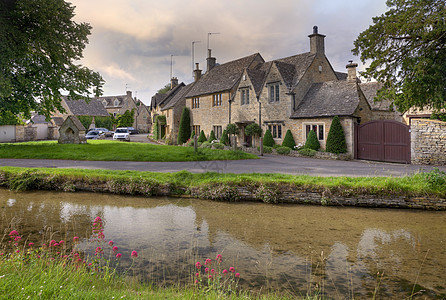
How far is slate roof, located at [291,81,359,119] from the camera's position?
27422 mm

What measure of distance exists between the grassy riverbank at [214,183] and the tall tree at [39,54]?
10093 millimetres

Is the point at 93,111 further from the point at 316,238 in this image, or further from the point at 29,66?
the point at 316,238

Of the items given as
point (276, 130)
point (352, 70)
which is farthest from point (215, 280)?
point (276, 130)

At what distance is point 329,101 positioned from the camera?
29.4 metres

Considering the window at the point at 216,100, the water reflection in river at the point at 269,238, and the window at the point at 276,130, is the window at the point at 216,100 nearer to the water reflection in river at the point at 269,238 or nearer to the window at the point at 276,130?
the window at the point at 276,130

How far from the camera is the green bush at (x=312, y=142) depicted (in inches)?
1124

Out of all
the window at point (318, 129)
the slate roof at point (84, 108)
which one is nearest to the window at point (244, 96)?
the window at point (318, 129)

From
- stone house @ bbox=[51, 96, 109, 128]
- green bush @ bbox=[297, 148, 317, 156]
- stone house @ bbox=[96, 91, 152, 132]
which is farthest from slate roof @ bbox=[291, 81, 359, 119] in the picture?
stone house @ bbox=[96, 91, 152, 132]

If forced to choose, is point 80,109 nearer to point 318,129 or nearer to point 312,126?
point 312,126

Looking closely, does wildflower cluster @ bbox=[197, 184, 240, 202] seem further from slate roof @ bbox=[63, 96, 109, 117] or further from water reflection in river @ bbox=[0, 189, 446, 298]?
slate roof @ bbox=[63, 96, 109, 117]

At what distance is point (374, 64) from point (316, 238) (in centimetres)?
957

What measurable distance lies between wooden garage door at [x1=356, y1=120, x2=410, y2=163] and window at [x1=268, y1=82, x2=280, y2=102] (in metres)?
9.76

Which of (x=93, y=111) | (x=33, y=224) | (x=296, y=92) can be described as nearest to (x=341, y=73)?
(x=296, y=92)

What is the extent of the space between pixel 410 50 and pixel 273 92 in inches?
794
